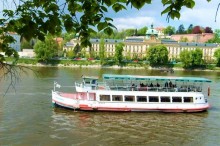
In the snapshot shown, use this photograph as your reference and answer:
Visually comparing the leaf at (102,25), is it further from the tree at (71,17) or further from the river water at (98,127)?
the river water at (98,127)

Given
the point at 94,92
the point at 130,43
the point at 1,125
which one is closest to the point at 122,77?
the point at 94,92

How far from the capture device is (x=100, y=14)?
16.8ft

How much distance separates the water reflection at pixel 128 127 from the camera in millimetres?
22031

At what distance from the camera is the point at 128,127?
2545 cm

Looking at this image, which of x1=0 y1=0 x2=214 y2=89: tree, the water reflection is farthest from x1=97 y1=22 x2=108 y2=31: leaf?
the water reflection

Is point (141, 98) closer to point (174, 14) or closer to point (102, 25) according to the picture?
point (102, 25)

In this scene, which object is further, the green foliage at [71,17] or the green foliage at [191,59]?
the green foliage at [191,59]

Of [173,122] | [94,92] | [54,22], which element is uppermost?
[54,22]

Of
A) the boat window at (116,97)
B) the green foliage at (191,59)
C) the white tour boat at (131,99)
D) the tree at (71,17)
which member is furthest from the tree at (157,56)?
the tree at (71,17)

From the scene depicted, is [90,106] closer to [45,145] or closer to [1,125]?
[1,125]

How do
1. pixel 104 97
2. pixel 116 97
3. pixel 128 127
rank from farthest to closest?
pixel 116 97, pixel 104 97, pixel 128 127

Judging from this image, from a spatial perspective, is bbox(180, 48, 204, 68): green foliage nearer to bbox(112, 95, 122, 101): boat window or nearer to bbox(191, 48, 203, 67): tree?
bbox(191, 48, 203, 67): tree

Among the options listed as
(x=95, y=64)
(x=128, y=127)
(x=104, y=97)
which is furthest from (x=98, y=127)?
(x=95, y=64)

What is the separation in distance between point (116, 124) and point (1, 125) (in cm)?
836
